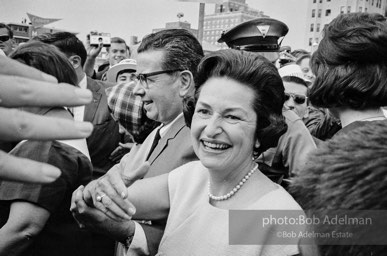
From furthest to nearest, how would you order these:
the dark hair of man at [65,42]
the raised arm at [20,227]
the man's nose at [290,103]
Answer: the dark hair of man at [65,42] → the man's nose at [290,103] → the raised arm at [20,227]

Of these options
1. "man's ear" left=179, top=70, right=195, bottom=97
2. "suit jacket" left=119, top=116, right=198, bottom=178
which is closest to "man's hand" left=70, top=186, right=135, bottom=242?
"suit jacket" left=119, top=116, right=198, bottom=178

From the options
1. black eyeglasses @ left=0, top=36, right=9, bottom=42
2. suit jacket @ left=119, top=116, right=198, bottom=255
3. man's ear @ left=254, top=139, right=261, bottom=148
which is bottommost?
suit jacket @ left=119, top=116, right=198, bottom=255

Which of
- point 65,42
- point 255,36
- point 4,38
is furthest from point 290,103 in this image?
point 4,38

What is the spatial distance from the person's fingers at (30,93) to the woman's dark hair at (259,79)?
1.14 meters

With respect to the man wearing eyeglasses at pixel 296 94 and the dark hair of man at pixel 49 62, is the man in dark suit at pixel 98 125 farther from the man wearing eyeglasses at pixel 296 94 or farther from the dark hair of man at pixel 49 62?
the man wearing eyeglasses at pixel 296 94

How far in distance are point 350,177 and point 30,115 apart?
59 centimetres

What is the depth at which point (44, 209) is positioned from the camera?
5.92 feet

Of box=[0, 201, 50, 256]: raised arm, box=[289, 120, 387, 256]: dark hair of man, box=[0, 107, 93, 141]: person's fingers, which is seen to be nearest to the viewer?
box=[0, 107, 93, 141]: person's fingers

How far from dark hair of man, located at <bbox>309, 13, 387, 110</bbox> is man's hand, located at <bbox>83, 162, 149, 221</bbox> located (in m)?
1.05

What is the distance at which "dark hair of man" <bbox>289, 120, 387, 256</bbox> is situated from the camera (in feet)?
2.59

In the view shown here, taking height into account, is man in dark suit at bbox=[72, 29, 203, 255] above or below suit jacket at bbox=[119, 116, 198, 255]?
above

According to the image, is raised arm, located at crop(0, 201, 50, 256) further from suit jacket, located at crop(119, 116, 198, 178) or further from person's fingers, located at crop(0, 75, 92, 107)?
person's fingers, located at crop(0, 75, 92, 107)

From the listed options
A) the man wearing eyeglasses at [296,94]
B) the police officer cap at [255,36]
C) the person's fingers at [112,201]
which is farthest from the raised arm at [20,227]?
the man wearing eyeglasses at [296,94]

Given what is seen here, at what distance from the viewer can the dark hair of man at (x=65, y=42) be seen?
3.96 meters
